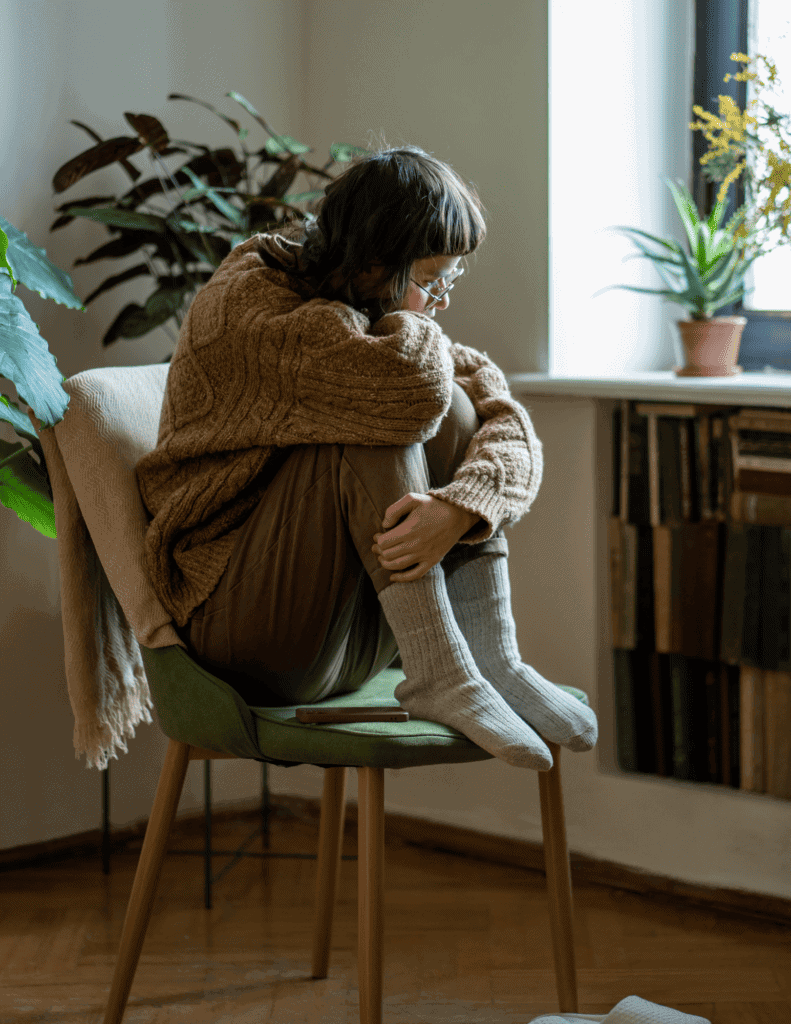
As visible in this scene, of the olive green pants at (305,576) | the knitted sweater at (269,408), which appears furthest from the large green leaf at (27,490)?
the olive green pants at (305,576)

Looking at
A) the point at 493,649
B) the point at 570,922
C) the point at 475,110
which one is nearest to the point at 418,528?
the point at 493,649

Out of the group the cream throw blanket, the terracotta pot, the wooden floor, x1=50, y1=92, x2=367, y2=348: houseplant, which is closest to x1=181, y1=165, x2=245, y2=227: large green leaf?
x1=50, y1=92, x2=367, y2=348: houseplant

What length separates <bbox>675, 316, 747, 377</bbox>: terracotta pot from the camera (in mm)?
1920

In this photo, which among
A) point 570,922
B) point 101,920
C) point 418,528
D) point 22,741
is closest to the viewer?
point 418,528

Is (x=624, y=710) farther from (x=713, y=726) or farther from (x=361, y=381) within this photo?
(x=361, y=381)

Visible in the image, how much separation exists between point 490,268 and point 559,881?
1.02 meters

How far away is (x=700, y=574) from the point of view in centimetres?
187

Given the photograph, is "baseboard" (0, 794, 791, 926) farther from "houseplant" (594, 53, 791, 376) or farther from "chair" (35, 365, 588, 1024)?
"houseplant" (594, 53, 791, 376)

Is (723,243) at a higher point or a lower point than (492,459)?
higher

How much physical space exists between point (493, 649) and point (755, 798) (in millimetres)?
714

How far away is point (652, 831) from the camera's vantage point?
1.92 metres

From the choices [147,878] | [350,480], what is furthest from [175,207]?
[147,878]

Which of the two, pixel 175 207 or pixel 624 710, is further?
pixel 624 710

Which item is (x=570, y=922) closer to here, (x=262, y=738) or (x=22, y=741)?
(x=262, y=738)
